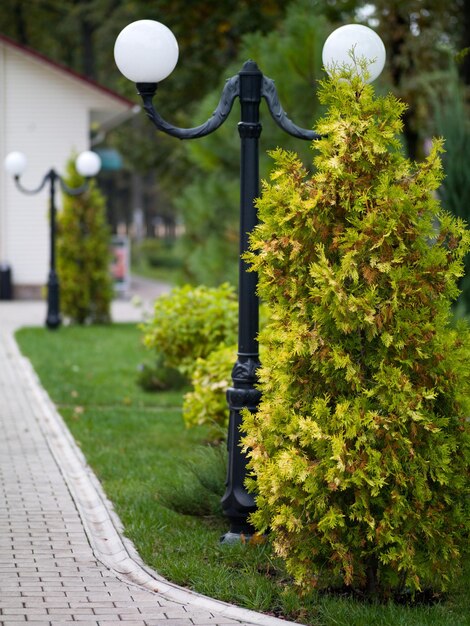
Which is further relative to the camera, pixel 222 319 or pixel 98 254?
pixel 98 254

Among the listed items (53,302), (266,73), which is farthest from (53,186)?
(266,73)

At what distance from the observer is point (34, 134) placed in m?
30.0

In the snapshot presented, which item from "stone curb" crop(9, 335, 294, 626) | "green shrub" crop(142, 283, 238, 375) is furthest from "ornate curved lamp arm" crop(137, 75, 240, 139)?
"green shrub" crop(142, 283, 238, 375)

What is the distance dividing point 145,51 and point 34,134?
79.3ft

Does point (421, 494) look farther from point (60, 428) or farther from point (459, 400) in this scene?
point (60, 428)

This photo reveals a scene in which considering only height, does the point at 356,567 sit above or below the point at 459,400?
below

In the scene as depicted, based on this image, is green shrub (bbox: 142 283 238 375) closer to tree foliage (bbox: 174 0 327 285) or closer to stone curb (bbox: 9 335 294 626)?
stone curb (bbox: 9 335 294 626)

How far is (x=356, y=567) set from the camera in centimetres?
Result: 545

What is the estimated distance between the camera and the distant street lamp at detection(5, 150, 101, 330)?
19.3 m

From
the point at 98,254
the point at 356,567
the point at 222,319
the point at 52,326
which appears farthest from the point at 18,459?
the point at 98,254

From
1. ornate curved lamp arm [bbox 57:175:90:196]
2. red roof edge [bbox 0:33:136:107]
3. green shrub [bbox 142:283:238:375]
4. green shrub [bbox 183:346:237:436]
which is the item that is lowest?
green shrub [bbox 183:346:237:436]

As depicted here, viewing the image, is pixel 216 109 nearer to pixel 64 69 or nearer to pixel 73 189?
pixel 73 189

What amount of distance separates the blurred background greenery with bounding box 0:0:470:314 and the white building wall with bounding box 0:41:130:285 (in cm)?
274

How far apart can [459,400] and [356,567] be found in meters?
0.97
